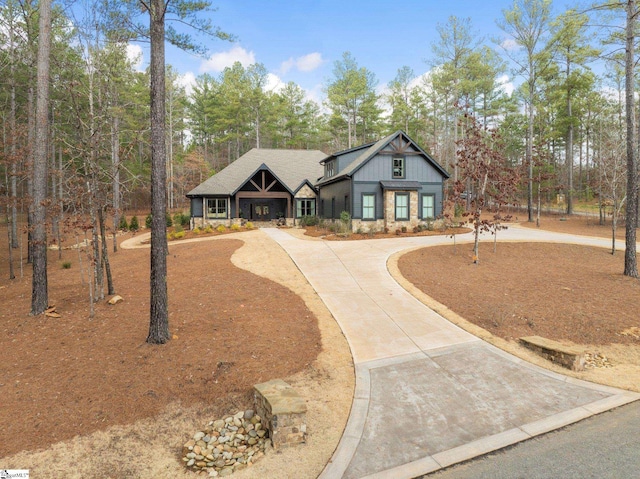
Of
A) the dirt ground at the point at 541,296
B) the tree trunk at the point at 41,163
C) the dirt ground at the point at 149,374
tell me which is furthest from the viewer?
the tree trunk at the point at 41,163

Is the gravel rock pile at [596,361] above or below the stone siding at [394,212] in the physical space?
below

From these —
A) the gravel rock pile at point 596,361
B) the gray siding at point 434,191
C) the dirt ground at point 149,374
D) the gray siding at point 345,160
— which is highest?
the gray siding at point 345,160

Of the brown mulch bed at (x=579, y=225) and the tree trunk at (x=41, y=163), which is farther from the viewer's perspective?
the brown mulch bed at (x=579, y=225)

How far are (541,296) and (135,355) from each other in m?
10.3

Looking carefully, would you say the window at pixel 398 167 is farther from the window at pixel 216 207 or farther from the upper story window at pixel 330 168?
the window at pixel 216 207

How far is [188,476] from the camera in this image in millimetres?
3994

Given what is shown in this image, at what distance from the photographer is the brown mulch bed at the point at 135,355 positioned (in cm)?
495

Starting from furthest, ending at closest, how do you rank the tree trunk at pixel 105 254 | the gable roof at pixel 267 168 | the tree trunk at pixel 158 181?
the gable roof at pixel 267 168
the tree trunk at pixel 105 254
the tree trunk at pixel 158 181

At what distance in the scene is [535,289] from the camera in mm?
10492

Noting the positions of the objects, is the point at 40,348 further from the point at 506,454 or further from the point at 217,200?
the point at 217,200

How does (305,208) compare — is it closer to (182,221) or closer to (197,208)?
(197,208)

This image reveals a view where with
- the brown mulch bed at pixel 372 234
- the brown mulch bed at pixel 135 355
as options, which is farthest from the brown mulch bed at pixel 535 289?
the brown mulch bed at pixel 372 234

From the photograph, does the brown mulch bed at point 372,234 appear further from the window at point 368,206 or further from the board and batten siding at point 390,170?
the board and batten siding at point 390,170

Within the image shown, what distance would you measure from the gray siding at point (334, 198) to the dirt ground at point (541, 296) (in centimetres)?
822
